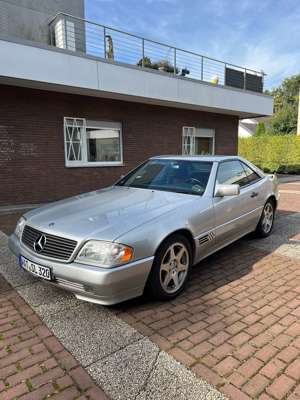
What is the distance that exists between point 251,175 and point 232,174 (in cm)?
69

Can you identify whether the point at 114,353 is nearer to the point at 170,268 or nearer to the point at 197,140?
the point at 170,268

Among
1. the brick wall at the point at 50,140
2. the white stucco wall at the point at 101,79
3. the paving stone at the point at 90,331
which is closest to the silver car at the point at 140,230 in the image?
the paving stone at the point at 90,331

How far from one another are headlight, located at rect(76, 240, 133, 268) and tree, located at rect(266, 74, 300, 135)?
49577 mm

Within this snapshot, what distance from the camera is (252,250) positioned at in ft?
15.0

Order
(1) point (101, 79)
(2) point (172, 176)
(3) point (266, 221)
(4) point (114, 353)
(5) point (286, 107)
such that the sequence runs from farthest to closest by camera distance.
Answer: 1. (5) point (286, 107)
2. (1) point (101, 79)
3. (3) point (266, 221)
4. (2) point (172, 176)
5. (4) point (114, 353)

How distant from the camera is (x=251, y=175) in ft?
16.1

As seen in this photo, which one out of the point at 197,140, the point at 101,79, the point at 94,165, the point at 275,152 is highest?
the point at 101,79

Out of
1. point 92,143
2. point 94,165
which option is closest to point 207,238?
point 94,165

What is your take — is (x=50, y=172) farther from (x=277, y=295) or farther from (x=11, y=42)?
(x=277, y=295)

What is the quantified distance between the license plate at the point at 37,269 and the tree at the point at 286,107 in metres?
49.7

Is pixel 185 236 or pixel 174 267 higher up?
pixel 185 236

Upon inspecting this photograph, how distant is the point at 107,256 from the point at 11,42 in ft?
21.6

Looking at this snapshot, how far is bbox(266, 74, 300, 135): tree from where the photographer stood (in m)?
47.4

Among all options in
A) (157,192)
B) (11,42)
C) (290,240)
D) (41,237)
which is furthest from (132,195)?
(11,42)
